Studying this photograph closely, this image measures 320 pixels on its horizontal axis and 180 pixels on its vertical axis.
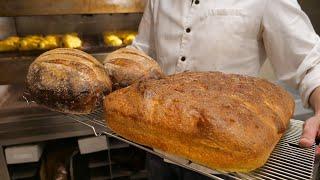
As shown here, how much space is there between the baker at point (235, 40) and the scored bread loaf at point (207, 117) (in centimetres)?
26

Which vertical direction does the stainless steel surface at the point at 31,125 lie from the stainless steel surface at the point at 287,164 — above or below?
below

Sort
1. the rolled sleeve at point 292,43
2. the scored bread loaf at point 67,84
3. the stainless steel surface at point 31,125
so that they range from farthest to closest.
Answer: the stainless steel surface at point 31,125 < the rolled sleeve at point 292,43 < the scored bread loaf at point 67,84

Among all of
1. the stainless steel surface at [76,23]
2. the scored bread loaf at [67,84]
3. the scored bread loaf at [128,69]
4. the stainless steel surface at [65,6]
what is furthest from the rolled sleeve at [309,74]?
the stainless steel surface at [76,23]

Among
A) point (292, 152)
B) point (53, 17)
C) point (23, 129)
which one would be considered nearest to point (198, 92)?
point (292, 152)

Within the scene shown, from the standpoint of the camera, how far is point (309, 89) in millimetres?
821

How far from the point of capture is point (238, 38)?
3.40 feet

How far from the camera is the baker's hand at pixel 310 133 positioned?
588 millimetres

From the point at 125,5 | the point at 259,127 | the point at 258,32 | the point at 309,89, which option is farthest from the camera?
the point at 125,5

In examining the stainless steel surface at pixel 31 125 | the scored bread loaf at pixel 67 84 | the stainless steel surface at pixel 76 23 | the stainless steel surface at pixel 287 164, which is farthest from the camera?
the stainless steel surface at pixel 76 23

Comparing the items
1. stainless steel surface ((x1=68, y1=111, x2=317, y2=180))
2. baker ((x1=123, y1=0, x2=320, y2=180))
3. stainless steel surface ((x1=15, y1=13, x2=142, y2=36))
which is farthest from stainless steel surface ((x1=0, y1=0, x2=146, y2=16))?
stainless steel surface ((x1=68, y1=111, x2=317, y2=180))

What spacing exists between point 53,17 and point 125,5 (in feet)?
2.02

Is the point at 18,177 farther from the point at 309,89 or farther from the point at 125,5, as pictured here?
the point at 309,89

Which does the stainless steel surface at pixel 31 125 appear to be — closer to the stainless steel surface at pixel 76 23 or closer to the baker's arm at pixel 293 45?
the stainless steel surface at pixel 76 23

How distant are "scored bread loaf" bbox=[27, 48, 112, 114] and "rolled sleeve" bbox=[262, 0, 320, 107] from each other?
60 centimetres
